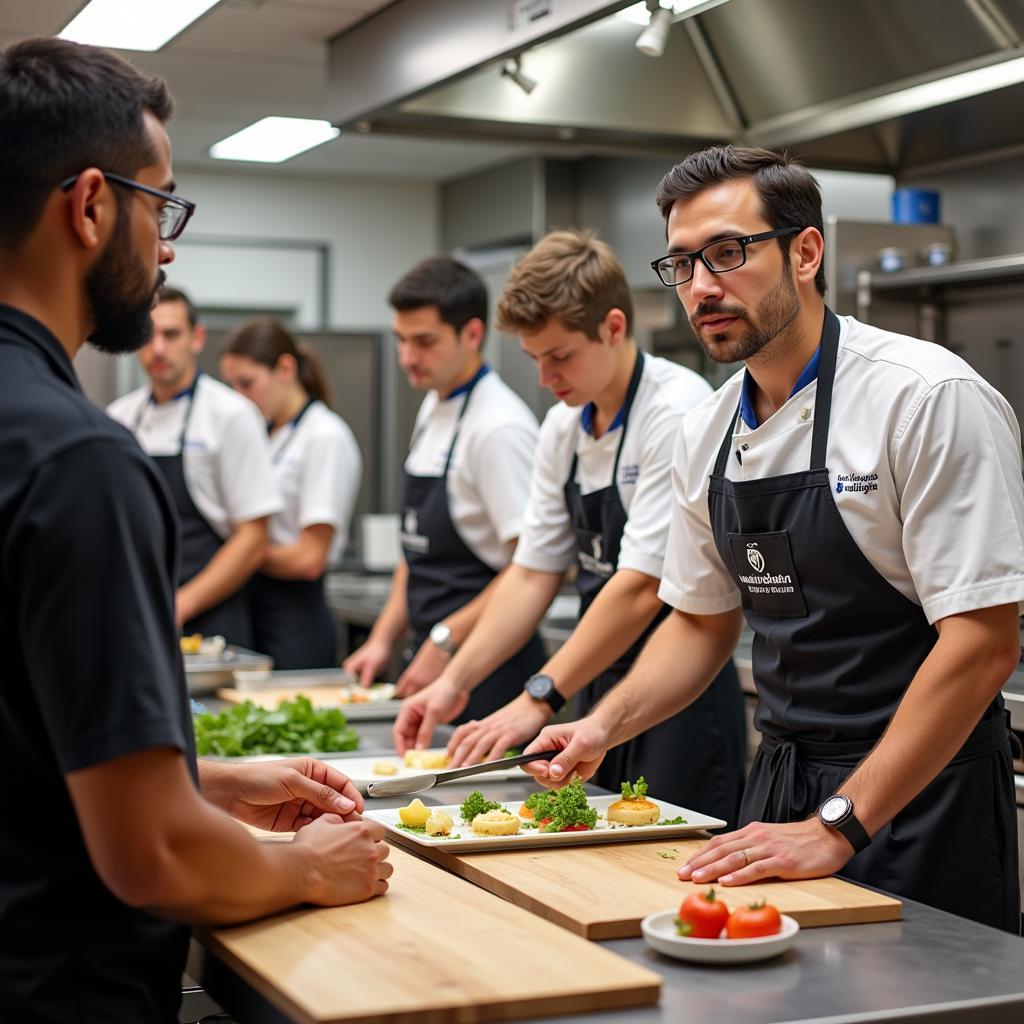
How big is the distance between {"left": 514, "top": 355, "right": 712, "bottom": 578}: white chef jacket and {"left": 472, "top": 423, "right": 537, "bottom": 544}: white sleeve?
0.31m

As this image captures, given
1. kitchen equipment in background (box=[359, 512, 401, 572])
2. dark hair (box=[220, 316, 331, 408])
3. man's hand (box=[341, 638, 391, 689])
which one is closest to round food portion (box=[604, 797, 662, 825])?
man's hand (box=[341, 638, 391, 689])

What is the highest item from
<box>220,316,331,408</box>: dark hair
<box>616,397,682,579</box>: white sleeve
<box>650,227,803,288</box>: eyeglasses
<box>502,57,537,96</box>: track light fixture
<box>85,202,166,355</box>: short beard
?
<box>502,57,537,96</box>: track light fixture

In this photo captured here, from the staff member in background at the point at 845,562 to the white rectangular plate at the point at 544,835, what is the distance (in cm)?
15

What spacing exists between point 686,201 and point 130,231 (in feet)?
3.07

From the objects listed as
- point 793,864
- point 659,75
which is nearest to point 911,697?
point 793,864

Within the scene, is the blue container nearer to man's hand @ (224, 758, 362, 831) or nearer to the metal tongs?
the metal tongs

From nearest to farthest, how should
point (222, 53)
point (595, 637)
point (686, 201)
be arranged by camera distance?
point (686, 201) → point (595, 637) → point (222, 53)

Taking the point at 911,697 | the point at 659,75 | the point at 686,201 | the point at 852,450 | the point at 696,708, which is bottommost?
the point at 696,708

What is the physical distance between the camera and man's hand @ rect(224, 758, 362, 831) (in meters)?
1.70

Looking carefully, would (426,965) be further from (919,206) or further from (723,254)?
(919,206)

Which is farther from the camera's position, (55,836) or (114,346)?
(114,346)

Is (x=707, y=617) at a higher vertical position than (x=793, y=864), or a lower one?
higher

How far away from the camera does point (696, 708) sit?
277 centimetres

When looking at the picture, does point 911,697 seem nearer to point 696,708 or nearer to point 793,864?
point 793,864
